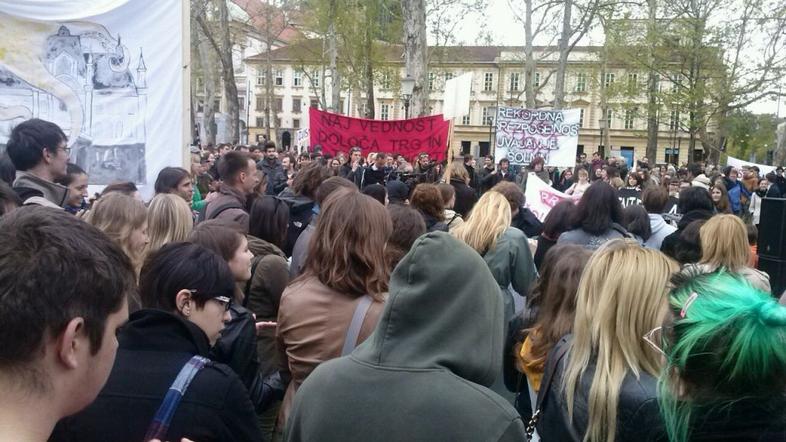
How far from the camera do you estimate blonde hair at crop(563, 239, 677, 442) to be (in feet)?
7.58

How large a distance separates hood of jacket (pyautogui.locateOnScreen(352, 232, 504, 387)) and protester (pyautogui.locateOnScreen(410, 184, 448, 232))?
155 inches

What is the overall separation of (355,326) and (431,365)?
1.11m

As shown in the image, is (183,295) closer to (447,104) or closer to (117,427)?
(117,427)

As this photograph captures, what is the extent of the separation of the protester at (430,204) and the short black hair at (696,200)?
2.36 meters

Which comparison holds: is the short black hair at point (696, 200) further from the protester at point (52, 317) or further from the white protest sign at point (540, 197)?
the protester at point (52, 317)

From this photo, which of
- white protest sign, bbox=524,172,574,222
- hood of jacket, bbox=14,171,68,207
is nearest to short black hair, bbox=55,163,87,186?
hood of jacket, bbox=14,171,68,207

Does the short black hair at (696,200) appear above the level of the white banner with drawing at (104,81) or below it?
below

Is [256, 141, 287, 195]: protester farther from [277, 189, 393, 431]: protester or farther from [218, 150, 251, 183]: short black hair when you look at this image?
[277, 189, 393, 431]: protester

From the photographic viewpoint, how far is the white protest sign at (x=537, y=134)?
16531mm

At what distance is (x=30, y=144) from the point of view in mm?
4445

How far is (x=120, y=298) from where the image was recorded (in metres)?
1.47

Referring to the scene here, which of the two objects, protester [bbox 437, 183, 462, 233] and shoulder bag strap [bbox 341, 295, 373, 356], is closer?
shoulder bag strap [bbox 341, 295, 373, 356]

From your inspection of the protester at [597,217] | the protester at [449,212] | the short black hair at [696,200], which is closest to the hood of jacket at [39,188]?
the protester at [449,212]

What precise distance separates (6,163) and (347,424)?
402 cm
